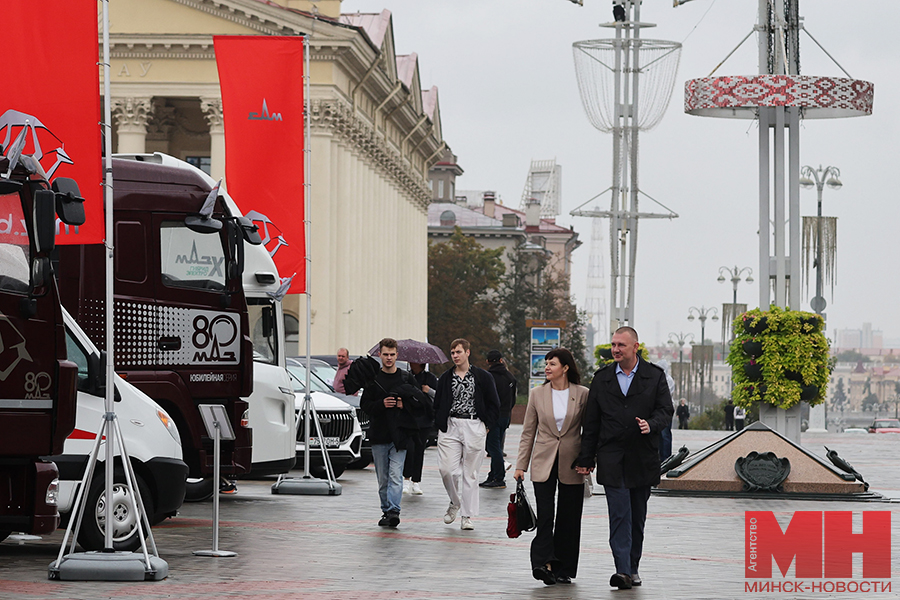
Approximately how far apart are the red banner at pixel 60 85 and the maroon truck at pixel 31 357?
0.71m

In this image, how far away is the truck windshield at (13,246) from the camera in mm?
10594

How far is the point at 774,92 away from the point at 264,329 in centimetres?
983

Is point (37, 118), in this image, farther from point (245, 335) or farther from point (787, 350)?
point (787, 350)

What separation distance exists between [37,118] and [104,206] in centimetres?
101

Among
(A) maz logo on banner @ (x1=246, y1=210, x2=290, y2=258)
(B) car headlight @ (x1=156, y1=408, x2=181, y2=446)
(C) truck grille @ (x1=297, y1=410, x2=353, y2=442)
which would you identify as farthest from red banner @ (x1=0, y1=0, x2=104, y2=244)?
(C) truck grille @ (x1=297, y1=410, x2=353, y2=442)

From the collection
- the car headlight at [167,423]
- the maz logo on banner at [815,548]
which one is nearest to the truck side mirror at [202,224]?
the car headlight at [167,423]

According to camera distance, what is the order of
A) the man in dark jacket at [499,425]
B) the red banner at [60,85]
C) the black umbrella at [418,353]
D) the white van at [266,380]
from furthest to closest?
the black umbrella at [418,353] → the man in dark jacket at [499,425] → the white van at [266,380] → the red banner at [60,85]

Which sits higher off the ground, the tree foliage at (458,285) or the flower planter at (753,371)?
the tree foliage at (458,285)

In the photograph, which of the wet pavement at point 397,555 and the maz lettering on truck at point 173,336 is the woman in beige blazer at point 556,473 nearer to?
the wet pavement at point 397,555

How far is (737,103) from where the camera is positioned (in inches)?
997

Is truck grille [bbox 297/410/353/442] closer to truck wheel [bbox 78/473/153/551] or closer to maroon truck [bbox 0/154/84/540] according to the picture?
truck wheel [bbox 78/473/153/551]

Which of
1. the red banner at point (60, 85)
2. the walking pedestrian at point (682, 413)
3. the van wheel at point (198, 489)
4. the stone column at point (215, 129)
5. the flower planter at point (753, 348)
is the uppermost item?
the stone column at point (215, 129)

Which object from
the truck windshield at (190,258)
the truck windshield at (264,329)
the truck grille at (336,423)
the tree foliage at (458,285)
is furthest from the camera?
the tree foliage at (458,285)

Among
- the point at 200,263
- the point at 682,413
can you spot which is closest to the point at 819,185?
the point at 682,413
